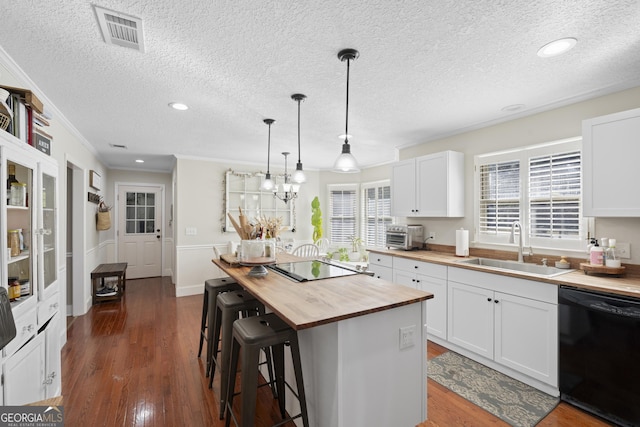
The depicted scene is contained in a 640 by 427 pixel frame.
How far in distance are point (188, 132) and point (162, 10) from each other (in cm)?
245

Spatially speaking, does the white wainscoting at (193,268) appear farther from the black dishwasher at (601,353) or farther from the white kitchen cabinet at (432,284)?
the black dishwasher at (601,353)

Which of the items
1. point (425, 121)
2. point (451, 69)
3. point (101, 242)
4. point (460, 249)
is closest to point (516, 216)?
point (460, 249)

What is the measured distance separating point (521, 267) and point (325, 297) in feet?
7.72

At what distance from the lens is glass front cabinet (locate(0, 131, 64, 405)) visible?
57.9 inches

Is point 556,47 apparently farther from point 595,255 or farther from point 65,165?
point 65,165

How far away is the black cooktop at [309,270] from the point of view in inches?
88.9

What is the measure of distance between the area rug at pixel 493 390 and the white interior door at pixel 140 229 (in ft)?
20.6

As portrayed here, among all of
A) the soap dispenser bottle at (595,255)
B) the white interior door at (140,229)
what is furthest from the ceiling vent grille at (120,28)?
the white interior door at (140,229)

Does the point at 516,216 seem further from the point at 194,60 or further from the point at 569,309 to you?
the point at 194,60

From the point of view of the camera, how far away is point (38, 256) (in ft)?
6.01

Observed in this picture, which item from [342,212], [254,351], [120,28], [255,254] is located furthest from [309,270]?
[342,212]

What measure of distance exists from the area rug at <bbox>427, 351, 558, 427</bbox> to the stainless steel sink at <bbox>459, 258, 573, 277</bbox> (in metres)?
0.93

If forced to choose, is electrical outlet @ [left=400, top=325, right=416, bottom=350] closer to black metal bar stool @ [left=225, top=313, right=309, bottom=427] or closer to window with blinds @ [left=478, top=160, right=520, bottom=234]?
black metal bar stool @ [left=225, top=313, right=309, bottom=427]

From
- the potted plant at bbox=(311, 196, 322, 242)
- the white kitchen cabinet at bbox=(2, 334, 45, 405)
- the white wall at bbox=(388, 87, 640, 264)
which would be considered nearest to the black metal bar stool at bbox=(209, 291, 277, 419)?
the white kitchen cabinet at bbox=(2, 334, 45, 405)
